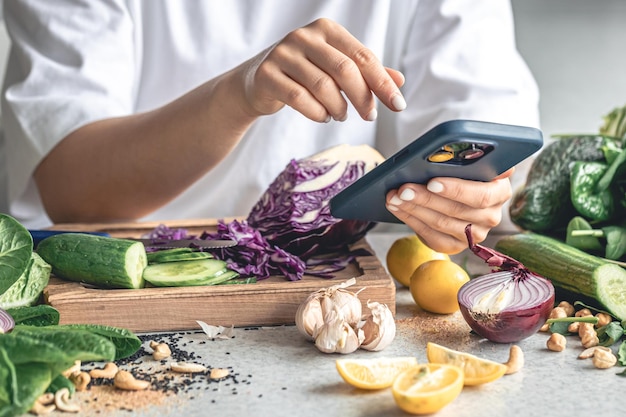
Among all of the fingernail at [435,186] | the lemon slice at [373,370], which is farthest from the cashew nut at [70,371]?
the fingernail at [435,186]

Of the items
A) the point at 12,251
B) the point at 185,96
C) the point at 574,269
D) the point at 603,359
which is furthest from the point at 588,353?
the point at 185,96

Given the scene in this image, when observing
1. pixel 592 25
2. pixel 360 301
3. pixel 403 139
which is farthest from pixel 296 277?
pixel 592 25

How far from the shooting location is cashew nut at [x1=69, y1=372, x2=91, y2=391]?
3.23 feet

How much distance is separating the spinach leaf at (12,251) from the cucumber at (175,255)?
242mm

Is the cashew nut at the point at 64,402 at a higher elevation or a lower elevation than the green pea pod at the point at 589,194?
lower

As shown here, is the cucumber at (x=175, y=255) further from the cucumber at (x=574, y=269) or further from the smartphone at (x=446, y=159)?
the cucumber at (x=574, y=269)

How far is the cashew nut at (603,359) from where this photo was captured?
3.46ft

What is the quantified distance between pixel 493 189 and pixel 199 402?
0.65 meters

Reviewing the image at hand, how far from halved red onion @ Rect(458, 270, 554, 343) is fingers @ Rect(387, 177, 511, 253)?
6.8 inches

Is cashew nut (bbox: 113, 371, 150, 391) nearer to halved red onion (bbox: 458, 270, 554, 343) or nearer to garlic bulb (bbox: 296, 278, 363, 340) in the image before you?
garlic bulb (bbox: 296, 278, 363, 340)

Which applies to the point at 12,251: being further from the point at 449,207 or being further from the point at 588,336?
the point at 588,336

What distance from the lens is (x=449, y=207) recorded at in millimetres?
1293

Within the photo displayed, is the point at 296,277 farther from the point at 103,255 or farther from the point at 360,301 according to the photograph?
the point at 103,255

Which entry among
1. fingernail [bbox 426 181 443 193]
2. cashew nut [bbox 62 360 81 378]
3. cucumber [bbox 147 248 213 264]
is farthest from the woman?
cashew nut [bbox 62 360 81 378]
